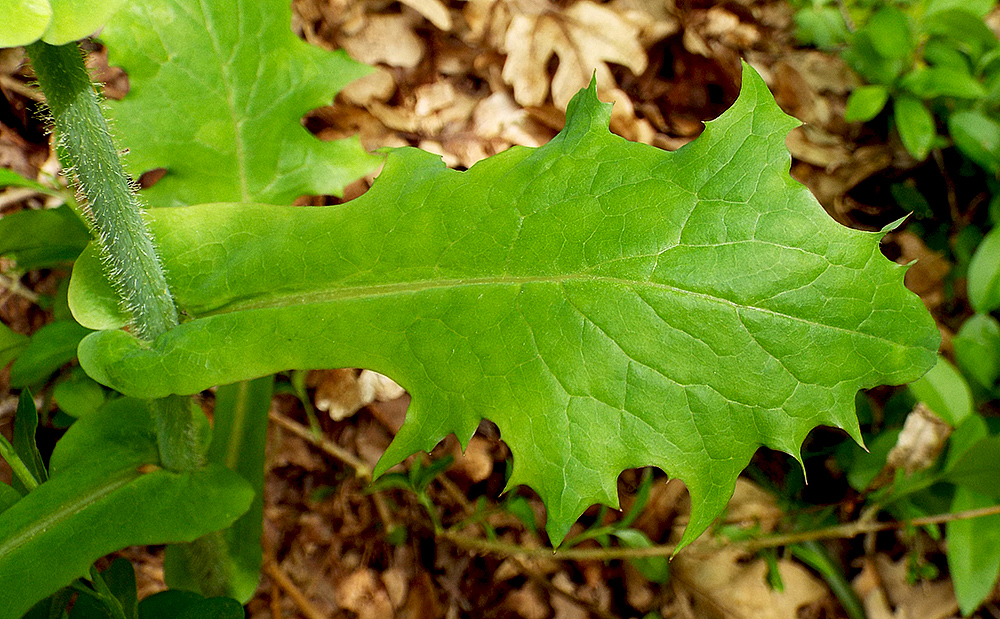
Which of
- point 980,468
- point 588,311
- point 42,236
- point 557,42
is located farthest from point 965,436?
point 42,236

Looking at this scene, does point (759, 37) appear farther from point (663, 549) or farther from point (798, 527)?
point (663, 549)

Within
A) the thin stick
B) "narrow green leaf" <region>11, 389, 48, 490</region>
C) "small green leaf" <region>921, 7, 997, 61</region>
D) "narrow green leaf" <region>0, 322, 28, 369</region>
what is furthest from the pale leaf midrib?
"small green leaf" <region>921, 7, 997, 61</region>

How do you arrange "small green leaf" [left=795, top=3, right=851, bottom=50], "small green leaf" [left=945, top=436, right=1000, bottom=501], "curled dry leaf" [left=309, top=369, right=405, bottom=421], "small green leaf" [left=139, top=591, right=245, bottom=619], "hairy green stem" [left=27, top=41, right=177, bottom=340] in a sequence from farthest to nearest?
"small green leaf" [left=795, top=3, right=851, bottom=50] → "curled dry leaf" [left=309, top=369, right=405, bottom=421] → "small green leaf" [left=945, top=436, right=1000, bottom=501] → "small green leaf" [left=139, top=591, right=245, bottom=619] → "hairy green stem" [left=27, top=41, right=177, bottom=340]

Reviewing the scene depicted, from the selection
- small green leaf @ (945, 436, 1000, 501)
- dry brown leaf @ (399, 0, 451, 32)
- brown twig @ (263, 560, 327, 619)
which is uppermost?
dry brown leaf @ (399, 0, 451, 32)

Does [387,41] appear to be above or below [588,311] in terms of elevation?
below

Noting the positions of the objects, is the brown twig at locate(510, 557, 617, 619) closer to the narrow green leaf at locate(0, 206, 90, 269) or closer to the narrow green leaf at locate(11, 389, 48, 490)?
the narrow green leaf at locate(11, 389, 48, 490)

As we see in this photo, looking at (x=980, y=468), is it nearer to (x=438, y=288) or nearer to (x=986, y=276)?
(x=986, y=276)

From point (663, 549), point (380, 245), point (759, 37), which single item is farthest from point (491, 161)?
point (759, 37)
